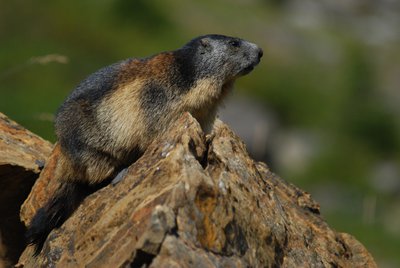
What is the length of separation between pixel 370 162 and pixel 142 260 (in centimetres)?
1549

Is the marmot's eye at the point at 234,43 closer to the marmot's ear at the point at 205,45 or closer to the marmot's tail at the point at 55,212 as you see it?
the marmot's ear at the point at 205,45

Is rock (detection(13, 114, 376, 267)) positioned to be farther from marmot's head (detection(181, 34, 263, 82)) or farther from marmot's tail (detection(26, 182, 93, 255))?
marmot's head (detection(181, 34, 263, 82))

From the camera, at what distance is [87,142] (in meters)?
7.76

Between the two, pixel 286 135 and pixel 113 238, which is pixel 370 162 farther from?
pixel 113 238

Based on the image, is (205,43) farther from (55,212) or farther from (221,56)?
(55,212)

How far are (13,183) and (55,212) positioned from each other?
2.41 feet

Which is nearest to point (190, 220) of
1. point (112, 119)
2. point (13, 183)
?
point (112, 119)

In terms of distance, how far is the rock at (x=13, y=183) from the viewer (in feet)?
26.0

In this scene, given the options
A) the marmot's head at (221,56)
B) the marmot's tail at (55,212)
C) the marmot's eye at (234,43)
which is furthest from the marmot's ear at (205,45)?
the marmot's tail at (55,212)

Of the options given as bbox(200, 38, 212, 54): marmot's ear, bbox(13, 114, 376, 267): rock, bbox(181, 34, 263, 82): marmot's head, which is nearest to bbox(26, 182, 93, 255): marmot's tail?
bbox(13, 114, 376, 267): rock

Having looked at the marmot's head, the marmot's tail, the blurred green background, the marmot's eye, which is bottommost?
the marmot's tail

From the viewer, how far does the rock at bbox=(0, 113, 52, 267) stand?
7.93 m

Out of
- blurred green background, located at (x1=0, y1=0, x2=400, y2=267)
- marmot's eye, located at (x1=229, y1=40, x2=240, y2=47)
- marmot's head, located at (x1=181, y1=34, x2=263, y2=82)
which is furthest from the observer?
blurred green background, located at (x1=0, y1=0, x2=400, y2=267)

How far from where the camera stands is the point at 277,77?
2266cm
